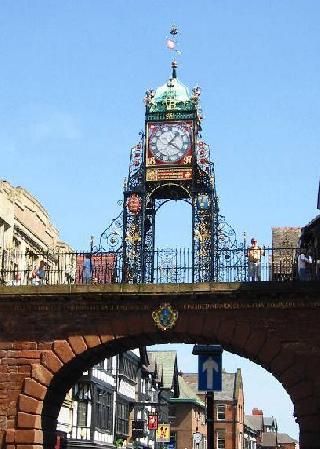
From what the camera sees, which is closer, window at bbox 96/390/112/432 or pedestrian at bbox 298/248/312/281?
pedestrian at bbox 298/248/312/281

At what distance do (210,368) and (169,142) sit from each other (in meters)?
14.1

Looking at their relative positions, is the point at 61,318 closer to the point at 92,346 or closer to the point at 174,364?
the point at 92,346

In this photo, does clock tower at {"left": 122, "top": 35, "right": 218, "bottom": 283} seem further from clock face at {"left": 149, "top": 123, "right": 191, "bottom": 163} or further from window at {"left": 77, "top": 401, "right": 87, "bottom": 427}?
window at {"left": 77, "top": 401, "right": 87, "bottom": 427}

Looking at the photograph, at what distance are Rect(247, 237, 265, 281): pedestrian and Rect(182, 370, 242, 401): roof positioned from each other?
240ft

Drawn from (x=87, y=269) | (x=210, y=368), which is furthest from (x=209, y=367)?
(x=87, y=269)

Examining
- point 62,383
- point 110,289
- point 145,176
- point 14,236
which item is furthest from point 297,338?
point 14,236

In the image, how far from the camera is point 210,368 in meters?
21.2

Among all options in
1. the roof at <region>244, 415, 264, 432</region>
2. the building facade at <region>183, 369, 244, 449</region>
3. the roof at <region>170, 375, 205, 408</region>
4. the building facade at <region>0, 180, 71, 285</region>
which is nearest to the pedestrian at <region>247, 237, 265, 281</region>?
the building facade at <region>0, 180, 71, 285</region>

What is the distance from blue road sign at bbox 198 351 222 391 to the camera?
2102 centimetres

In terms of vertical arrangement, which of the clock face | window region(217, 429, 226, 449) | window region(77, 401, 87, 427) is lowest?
window region(217, 429, 226, 449)

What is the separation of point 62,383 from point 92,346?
6.70 ft

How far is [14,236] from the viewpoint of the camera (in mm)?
37969

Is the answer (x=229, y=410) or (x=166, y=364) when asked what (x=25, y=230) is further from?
(x=229, y=410)

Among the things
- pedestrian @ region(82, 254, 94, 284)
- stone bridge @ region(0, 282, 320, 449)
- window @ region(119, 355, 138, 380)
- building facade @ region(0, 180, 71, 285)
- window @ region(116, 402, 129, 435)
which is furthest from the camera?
window @ region(119, 355, 138, 380)
